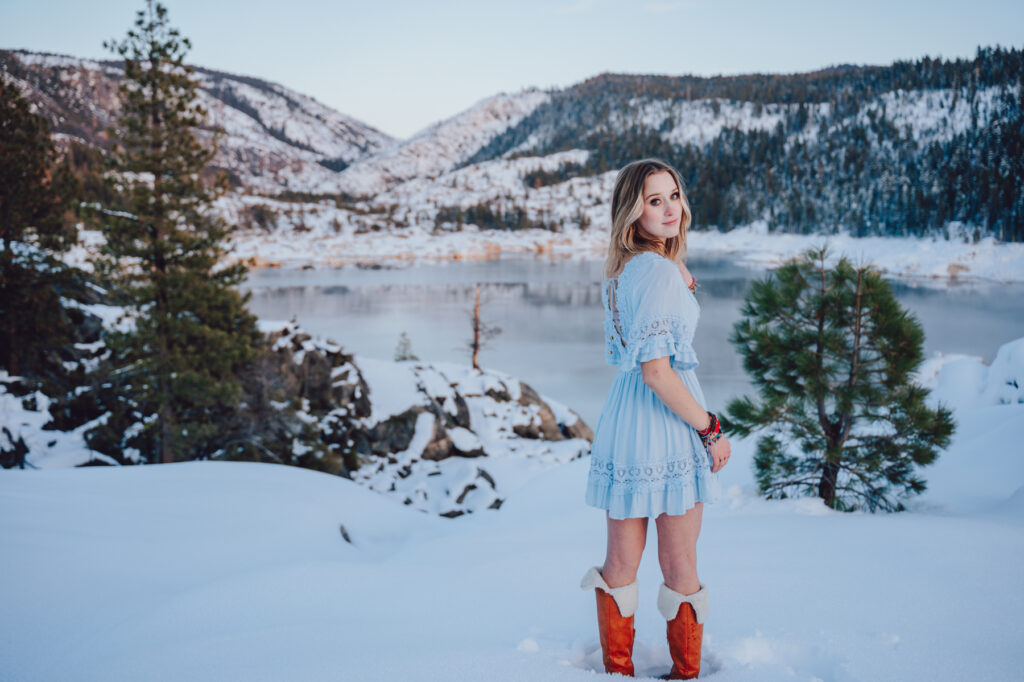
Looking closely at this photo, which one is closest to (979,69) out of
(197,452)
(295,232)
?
(295,232)

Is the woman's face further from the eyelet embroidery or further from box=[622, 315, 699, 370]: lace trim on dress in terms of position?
the eyelet embroidery

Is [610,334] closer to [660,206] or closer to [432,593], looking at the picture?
[660,206]

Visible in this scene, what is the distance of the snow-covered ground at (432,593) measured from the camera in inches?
82.7

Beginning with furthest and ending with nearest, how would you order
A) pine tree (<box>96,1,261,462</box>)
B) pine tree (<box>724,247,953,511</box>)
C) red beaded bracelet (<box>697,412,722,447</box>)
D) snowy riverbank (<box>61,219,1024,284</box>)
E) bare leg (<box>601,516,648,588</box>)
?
snowy riverbank (<box>61,219,1024,284</box>)
pine tree (<box>96,1,261,462</box>)
pine tree (<box>724,247,953,511</box>)
bare leg (<box>601,516,648,588</box>)
red beaded bracelet (<box>697,412,722,447</box>)

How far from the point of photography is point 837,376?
511 centimetres

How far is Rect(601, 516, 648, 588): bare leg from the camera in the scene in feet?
6.39

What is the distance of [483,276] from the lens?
2527 inches

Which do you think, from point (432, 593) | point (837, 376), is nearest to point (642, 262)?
point (432, 593)

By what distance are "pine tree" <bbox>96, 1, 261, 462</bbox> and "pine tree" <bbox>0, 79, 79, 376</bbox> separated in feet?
6.63

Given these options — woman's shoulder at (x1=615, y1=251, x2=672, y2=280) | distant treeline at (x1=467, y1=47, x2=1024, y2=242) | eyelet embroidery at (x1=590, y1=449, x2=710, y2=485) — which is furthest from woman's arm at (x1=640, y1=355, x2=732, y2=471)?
distant treeline at (x1=467, y1=47, x2=1024, y2=242)

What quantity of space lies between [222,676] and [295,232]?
399ft

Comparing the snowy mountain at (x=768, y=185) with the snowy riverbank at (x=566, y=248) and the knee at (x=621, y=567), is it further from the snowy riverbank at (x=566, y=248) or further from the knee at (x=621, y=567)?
the knee at (x=621, y=567)

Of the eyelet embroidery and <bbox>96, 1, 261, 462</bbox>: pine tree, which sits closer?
the eyelet embroidery

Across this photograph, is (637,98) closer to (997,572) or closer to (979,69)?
(979,69)
